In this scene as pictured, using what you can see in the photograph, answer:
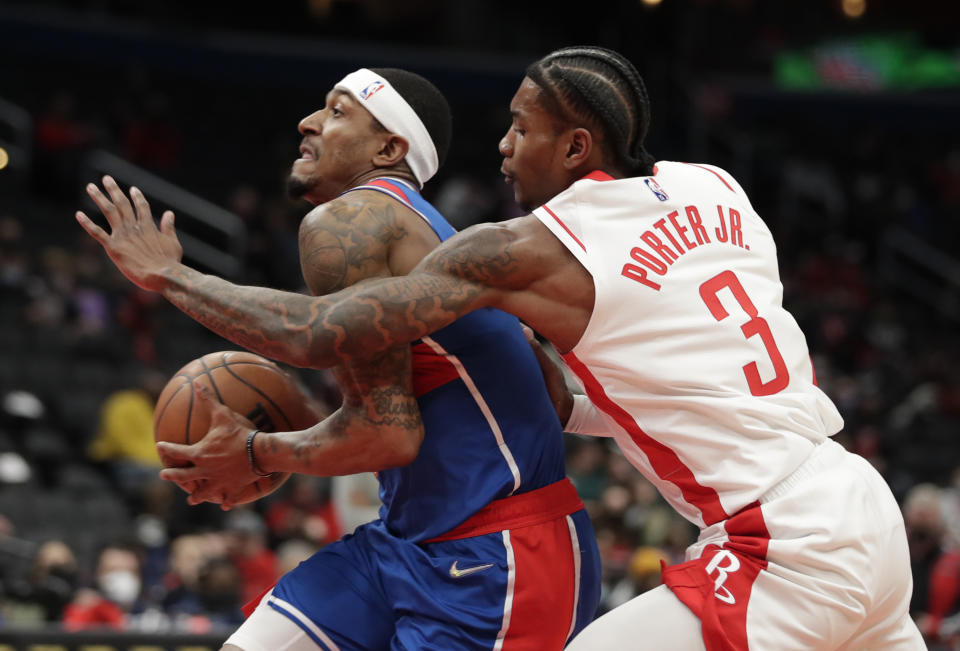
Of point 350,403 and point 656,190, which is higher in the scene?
point 656,190

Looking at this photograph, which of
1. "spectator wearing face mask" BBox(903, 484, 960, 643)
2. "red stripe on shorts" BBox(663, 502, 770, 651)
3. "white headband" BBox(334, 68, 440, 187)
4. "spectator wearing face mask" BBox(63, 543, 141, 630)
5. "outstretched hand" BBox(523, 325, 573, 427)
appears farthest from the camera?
"spectator wearing face mask" BBox(903, 484, 960, 643)

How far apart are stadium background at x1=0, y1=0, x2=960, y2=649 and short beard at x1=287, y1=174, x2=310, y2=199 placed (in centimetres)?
384

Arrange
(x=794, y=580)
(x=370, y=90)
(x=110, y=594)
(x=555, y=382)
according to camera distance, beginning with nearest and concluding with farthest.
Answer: (x=794, y=580) < (x=370, y=90) < (x=555, y=382) < (x=110, y=594)

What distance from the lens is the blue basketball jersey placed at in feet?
11.1

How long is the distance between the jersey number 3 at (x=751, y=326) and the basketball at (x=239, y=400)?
1.31m

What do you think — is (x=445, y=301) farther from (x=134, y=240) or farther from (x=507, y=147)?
(x=134, y=240)

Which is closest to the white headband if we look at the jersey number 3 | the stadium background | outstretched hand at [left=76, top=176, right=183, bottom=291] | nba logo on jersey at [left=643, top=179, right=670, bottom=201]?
outstretched hand at [left=76, top=176, right=183, bottom=291]

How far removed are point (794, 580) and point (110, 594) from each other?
6128 mm

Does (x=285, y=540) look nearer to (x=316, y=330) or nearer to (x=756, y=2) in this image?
(x=316, y=330)

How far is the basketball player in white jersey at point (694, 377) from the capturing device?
9.62 feet

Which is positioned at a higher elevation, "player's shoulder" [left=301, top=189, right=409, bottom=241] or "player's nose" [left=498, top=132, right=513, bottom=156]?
"player's nose" [left=498, top=132, right=513, bottom=156]

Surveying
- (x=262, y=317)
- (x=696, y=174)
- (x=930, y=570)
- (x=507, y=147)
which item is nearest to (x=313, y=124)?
(x=507, y=147)

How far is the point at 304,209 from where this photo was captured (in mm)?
16109

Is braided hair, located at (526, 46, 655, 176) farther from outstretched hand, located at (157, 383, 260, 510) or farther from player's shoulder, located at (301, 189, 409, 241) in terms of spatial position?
outstretched hand, located at (157, 383, 260, 510)
